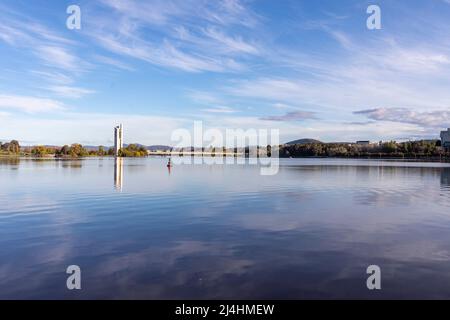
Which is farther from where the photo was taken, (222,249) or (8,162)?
(8,162)

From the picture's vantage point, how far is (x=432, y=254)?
44.2 ft

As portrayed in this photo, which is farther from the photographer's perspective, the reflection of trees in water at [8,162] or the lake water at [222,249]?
→ the reflection of trees in water at [8,162]

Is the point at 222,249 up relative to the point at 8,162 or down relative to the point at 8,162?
down

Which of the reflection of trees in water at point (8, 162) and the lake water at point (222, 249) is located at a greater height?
the reflection of trees in water at point (8, 162)

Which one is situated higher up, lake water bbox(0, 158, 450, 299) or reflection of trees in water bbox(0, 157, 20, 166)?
reflection of trees in water bbox(0, 157, 20, 166)

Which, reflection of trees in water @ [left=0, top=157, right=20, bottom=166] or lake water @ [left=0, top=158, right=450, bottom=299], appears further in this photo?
reflection of trees in water @ [left=0, top=157, right=20, bottom=166]
